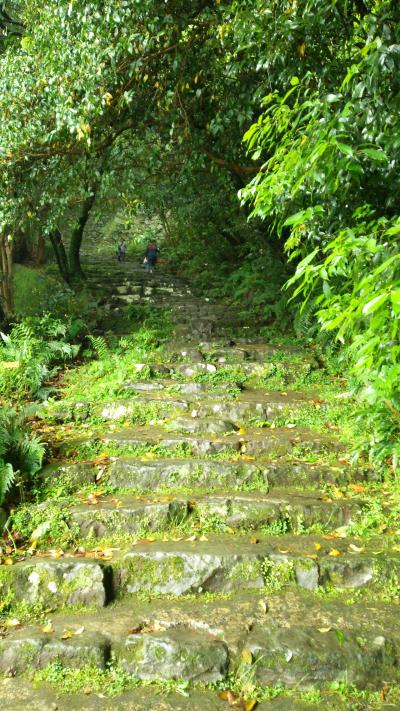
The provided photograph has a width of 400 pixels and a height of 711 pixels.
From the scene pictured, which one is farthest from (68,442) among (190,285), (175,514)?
(190,285)

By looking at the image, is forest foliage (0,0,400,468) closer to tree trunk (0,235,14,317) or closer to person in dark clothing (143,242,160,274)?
tree trunk (0,235,14,317)

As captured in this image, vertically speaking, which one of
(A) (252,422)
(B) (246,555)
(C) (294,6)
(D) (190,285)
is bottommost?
(B) (246,555)

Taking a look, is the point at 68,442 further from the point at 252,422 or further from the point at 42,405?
the point at 252,422

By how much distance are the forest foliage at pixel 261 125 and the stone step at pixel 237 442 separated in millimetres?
607

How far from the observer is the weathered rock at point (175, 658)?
10.7ft

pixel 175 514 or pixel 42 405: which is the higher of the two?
pixel 42 405

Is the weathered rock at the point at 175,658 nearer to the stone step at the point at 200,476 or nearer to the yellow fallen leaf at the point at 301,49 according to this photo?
the stone step at the point at 200,476

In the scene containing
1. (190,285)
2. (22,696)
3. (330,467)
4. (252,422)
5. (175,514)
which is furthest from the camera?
(190,285)

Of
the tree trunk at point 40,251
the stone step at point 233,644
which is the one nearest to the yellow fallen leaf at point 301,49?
the stone step at point 233,644

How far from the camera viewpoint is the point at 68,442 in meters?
5.59

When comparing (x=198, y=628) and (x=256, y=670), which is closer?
(x=256, y=670)

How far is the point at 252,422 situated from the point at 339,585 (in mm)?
2523

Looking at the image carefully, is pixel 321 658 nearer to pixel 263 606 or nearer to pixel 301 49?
pixel 263 606

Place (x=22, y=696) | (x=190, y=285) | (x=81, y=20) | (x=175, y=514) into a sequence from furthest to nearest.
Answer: (x=190, y=285) → (x=81, y=20) → (x=175, y=514) → (x=22, y=696)
